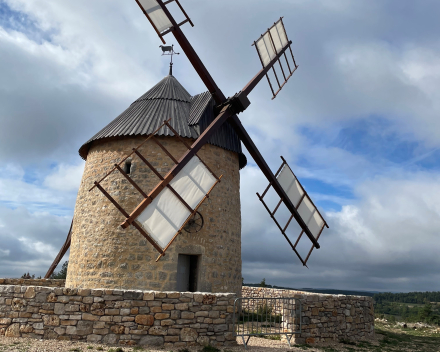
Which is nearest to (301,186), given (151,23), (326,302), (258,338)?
(326,302)

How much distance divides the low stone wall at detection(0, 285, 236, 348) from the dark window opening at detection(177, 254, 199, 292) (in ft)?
8.52

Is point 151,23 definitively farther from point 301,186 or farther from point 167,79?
point 301,186

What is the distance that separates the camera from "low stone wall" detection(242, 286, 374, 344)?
785cm

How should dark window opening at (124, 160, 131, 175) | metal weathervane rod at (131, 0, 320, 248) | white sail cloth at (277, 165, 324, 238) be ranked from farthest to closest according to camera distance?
1. white sail cloth at (277, 165, 324, 238)
2. dark window opening at (124, 160, 131, 175)
3. metal weathervane rod at (131, 0, 320, 248)

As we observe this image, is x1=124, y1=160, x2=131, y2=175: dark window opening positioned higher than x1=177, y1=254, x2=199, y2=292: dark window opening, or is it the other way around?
x1=124, y1=160, x2=131, y2=175: dark window opening

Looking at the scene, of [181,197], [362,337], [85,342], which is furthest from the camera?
[362,337]

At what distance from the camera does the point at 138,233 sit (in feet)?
29.8

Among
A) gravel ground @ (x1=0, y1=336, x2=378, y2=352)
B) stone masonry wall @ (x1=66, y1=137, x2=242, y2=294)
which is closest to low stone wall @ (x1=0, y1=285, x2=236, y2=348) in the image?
gravel ground @ (x1=0, y1=336, x2=378, y2=352)

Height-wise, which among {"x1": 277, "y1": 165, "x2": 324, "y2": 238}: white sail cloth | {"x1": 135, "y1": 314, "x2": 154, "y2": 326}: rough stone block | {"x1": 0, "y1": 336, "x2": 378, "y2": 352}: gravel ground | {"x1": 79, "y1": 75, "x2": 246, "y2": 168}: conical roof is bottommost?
{"x1": 0, "y1": 336, "x2": 378, "y2": 352}: gravel ground

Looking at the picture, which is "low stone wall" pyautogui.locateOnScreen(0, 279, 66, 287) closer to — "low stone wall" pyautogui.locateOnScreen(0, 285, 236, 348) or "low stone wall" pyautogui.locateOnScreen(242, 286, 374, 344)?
"low stone wall" pyautogui.locateOnScreen(0, 285, 236, 348)

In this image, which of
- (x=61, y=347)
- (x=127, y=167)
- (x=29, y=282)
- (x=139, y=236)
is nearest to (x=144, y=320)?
(x=61, y=347)

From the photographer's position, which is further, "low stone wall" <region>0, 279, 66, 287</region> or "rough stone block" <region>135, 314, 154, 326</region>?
"low stone wall" <region>0, 279, 66, 287</region>

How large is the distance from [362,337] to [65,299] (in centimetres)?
702

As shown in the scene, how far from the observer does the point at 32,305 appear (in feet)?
21.2
